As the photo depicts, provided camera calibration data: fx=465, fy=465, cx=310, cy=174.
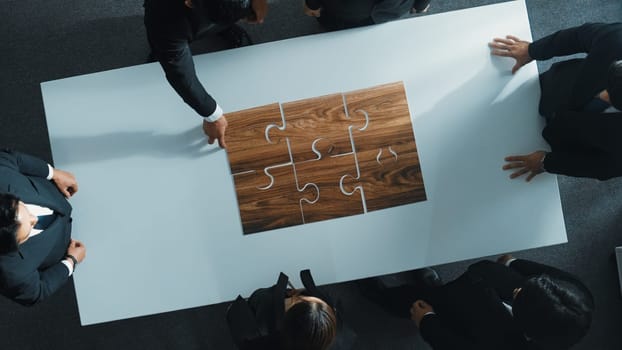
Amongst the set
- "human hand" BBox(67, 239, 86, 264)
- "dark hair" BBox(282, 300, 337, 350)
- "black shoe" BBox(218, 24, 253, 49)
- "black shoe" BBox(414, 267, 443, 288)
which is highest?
"black shoe" BBox(218, 24, 253, 49)

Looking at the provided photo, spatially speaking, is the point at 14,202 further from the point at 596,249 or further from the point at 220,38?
the point at 596,249

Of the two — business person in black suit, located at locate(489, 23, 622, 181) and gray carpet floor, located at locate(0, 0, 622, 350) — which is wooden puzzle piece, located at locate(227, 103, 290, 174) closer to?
gray carpet floor, located at locate(0, 0, 622, 350)

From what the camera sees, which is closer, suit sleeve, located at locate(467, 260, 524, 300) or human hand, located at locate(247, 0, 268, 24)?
human hand, located at locate(247, 0, 268, 24)

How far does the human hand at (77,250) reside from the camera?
187 cm

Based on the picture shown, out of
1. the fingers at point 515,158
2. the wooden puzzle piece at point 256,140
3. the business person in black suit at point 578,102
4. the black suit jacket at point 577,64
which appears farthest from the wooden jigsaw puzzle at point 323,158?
the black suit jacket at point 577,64

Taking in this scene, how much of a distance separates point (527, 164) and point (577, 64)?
463mm

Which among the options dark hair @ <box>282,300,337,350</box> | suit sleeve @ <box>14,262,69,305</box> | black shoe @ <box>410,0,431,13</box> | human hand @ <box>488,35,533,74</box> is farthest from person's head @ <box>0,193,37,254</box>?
human hand @ <box>488,35,533,74</box>

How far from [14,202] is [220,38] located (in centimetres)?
145

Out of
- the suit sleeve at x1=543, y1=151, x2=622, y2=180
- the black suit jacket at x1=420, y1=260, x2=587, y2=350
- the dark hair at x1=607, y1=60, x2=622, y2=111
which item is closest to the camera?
the dark hair at x1=607, y1=60, x2=622, y2=111

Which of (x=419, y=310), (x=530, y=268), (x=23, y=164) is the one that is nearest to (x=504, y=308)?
(x=530, y=268)

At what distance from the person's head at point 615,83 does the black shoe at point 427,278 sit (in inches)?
50.5

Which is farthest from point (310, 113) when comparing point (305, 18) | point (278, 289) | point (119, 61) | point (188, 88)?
point (119, 61)

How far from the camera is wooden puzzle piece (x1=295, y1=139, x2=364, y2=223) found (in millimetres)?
1973

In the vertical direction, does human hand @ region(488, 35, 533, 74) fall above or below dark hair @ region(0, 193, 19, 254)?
above
